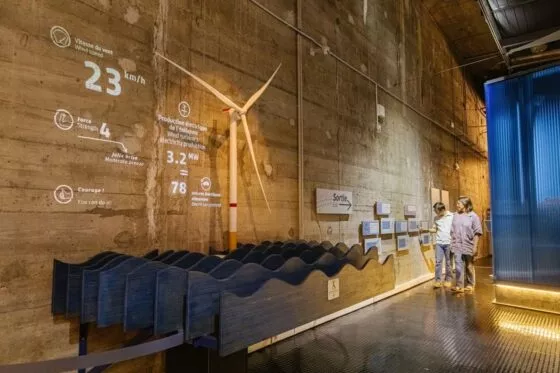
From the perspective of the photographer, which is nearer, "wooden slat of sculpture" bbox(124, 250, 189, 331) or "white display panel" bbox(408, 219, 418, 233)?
"wooden slat of sculpture" bbox(124, 250, 189, 331)

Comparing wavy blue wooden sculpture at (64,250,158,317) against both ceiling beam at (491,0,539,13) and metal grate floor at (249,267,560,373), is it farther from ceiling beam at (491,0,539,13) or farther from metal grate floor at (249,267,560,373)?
ceiling beam at (491,0,539,13)

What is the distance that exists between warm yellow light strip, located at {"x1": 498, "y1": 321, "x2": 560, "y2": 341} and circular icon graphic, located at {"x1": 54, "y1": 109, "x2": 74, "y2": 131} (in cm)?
454

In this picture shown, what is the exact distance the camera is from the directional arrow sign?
4633 millimetres

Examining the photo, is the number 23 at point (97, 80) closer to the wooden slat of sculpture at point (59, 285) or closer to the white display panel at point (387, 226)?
the wooden slat of sculpture at point (59, 285)

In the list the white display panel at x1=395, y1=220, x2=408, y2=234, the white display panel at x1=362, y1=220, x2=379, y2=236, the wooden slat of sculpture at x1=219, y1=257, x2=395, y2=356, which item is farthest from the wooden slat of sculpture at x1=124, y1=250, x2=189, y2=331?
the white display panel at x1=395, y1=220, x2=408, y2=234

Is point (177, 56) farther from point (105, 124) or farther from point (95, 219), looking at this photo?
point (95, 219)

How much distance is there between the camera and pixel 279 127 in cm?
412

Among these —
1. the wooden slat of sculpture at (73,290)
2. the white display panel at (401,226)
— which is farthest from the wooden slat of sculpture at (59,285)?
the white display panel at (401,226)

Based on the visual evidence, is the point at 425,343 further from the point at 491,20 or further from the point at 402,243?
the point at 491,20

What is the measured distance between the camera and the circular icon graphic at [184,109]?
9.99 ft

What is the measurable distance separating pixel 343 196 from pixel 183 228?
264 centimetres

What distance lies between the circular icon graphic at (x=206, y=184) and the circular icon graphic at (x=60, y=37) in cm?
136

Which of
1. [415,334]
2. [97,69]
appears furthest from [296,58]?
[415,334]

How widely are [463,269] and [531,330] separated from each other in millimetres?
2122
